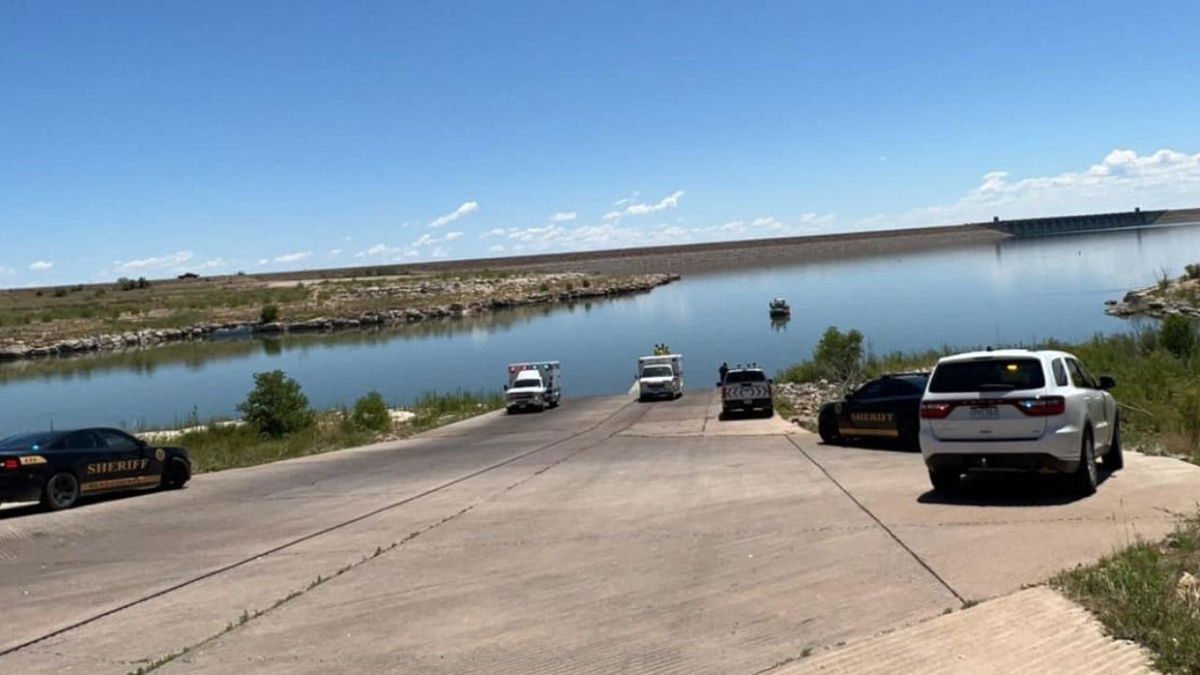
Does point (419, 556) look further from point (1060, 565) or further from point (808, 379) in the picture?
point (808, 379)

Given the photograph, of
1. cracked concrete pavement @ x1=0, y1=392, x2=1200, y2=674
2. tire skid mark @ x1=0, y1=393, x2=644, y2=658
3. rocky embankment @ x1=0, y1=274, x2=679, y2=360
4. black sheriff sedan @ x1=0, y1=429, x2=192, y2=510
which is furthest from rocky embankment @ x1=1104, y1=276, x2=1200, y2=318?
rocky embankment @ x1=0, y1=274, x2=679, y2=360

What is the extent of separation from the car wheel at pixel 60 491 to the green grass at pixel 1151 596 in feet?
48.1

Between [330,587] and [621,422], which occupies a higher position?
[330,587]

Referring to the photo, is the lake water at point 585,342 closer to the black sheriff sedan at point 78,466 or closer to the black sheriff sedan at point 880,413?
the black sheriff sedan at point 78,466

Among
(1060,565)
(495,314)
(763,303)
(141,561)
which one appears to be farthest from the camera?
(495,314)

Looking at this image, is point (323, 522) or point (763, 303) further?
point (763, 303)

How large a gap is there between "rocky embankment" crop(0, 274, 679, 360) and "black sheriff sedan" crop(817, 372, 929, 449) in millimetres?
99519

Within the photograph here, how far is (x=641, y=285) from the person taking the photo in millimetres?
165875

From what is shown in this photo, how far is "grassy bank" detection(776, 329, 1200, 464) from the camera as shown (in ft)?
60.7

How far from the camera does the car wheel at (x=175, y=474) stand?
19.9 meters

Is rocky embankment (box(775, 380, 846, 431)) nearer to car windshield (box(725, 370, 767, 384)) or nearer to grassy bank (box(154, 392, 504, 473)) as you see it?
car windshield (box(725, 370, 767, 384))

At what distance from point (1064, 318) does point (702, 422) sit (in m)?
49.6

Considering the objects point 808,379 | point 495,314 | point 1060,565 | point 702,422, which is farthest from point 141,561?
point 495,314

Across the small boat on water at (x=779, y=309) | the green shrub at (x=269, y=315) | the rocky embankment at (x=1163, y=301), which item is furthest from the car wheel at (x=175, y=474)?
the green shrub at (x=269, y=315)
